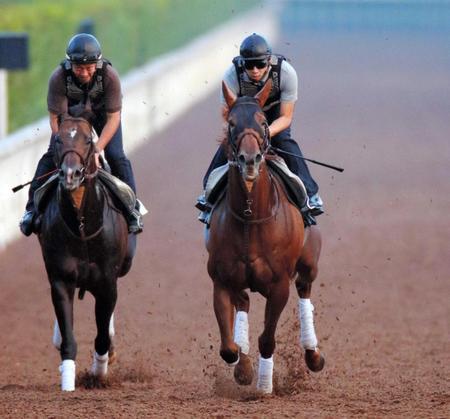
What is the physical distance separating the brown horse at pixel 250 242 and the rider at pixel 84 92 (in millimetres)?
1083

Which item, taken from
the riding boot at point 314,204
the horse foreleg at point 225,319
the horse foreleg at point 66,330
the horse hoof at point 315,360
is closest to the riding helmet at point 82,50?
the horse foreleg at point 66,330

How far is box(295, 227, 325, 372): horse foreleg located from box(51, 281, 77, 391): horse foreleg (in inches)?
76.4

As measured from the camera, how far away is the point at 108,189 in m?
10.4

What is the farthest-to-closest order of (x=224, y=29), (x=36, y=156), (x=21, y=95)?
1. (x=224, y=29)
2. (x=21, y=95)
3. (x=36, y=156)

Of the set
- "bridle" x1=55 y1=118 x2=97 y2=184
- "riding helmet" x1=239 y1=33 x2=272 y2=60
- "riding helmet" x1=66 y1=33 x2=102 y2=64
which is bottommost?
"bridle" x1=55 y1=118 x2=97 y2=184

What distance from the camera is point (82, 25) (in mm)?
23688

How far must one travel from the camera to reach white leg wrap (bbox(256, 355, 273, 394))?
33.5 feet

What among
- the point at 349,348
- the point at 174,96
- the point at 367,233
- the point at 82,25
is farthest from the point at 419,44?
the point at 349,348

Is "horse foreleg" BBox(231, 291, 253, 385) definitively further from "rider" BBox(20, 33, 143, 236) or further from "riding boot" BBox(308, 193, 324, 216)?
"rider" BBox(20, 33, 143, 236)

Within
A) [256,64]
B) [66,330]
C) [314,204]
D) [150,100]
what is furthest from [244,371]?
[150,100]

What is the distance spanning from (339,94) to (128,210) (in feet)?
88.0

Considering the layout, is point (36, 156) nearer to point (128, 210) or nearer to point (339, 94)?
point (128, 210)

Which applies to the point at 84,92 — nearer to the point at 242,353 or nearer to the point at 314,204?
the point at 314,204

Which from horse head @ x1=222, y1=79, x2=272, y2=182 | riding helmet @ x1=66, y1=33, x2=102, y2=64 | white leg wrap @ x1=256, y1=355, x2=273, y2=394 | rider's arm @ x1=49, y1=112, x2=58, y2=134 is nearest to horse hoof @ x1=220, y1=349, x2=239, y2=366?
white leg wrap @ x1=256, y1=355, x2=273, y2=394
